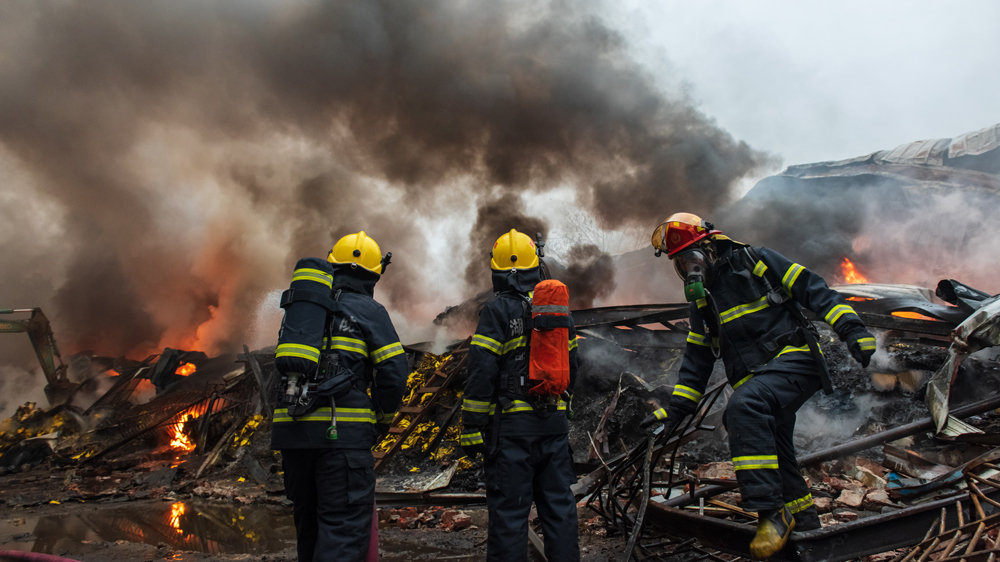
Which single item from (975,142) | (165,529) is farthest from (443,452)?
(975,142)

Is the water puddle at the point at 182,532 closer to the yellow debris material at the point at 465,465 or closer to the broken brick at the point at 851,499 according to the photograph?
the yellow debris material at the point at 465,465

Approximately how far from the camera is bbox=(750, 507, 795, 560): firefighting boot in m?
1.99

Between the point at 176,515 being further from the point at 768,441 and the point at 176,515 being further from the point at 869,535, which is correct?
the point at 869,535

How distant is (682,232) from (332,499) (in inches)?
84.8

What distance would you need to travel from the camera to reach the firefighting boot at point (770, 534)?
1988mm

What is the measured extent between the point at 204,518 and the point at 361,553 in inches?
159

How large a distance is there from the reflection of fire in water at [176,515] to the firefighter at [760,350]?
15.8 ft

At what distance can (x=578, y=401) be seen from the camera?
630 cm

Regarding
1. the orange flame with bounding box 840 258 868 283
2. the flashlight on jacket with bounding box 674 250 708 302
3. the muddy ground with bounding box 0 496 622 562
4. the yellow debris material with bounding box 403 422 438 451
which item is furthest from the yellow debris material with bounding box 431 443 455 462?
Answer: the orange flame with bounding box 840 258 868 283

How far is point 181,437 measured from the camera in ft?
31.0

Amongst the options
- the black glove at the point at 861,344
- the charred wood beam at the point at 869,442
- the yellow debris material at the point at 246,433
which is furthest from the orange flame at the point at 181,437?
the black glove at the point at 861,344

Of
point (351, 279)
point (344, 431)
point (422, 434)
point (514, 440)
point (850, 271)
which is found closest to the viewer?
point (344, 431)

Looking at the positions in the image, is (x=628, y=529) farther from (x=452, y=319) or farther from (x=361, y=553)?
(x=452, y=319)

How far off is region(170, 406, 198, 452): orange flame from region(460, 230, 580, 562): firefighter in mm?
9274
